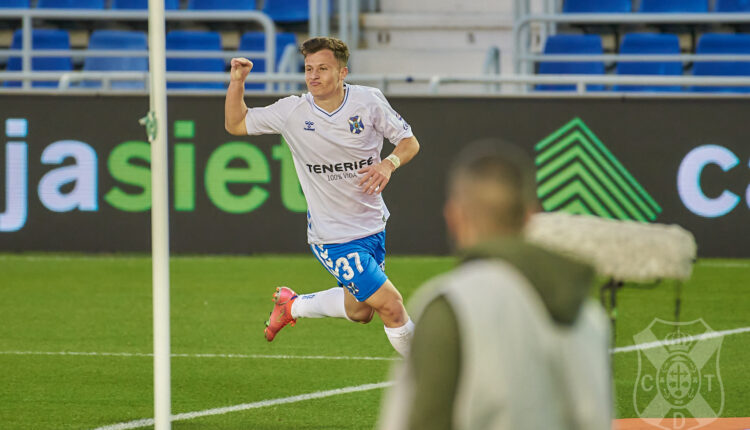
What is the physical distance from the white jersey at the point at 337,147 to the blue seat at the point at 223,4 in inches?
435

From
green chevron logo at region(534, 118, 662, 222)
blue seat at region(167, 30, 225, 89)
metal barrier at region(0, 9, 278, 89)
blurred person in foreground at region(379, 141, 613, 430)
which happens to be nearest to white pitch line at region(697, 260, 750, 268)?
green chevron logo at region(534, 118, 662, 222)

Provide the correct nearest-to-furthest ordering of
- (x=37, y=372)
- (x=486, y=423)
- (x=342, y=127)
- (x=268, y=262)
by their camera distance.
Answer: (x=486, y=423) < (x=342, y=127) < (x=37, y=372) < (x=268, y=262)

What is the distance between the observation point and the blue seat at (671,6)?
55.2 feet

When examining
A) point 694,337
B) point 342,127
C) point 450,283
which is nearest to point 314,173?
point 342,127

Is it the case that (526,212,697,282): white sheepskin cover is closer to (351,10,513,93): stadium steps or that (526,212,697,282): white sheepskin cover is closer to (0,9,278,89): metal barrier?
(0,9,278,89): metal barrier

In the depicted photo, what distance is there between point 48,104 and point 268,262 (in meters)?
3.01

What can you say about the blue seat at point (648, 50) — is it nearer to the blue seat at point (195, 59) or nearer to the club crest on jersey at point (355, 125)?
the blue seat at point (195, 59)

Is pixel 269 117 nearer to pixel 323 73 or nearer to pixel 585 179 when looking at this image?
pixel 323 73

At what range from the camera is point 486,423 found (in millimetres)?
2664

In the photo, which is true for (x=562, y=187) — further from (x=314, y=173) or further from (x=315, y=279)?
(x=314, y=173)

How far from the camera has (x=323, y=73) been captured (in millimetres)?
6945

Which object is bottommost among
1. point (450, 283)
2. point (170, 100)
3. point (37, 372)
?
point (37, 372)

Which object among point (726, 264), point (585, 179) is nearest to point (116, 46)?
point (585, 179)

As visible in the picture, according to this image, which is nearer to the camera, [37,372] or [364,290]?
[364,290]
